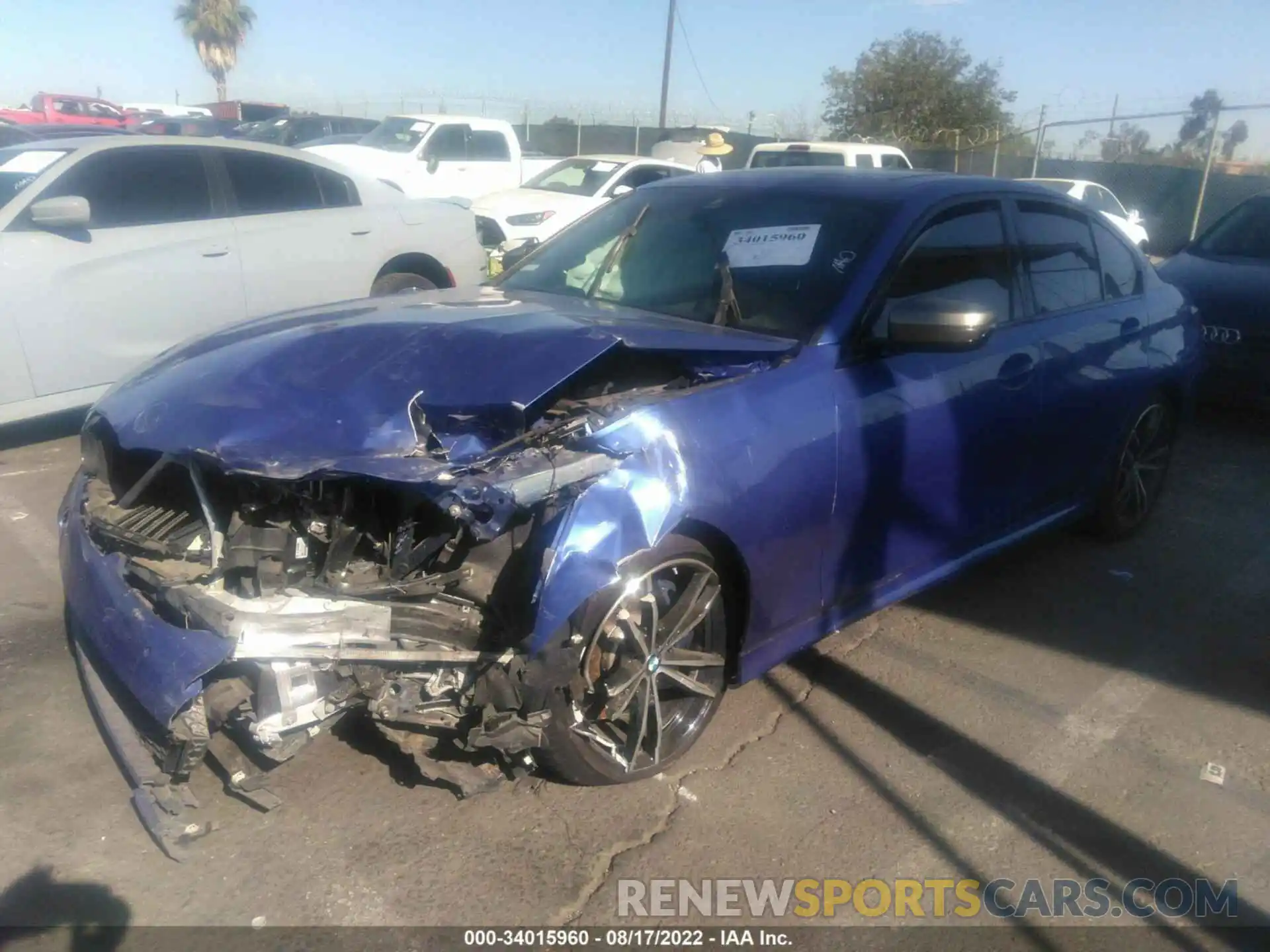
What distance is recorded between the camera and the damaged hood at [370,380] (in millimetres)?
2680

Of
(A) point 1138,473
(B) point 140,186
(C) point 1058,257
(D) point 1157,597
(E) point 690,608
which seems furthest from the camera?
(B) point 140,186

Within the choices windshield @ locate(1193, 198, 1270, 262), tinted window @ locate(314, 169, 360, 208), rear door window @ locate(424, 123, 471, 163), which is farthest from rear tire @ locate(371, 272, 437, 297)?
rear door window @ locate(424, 123, 471, 163)

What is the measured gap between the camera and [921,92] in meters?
30.7

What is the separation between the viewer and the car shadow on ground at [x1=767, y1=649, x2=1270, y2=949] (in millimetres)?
2648

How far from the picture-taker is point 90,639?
9.38 feet

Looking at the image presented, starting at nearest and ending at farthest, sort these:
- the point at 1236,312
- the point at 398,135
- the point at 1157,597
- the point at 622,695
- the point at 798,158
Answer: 1. the point at 622,695
2. the point at 1157,597
3. the point at 1236,312
4. the point at 798,158
5. the point at 398,135

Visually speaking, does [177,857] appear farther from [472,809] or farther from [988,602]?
Result: [988,602]

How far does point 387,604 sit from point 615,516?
0.62 metres

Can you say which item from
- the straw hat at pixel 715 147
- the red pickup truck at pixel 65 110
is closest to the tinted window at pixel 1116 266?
the straw hat at pixel 715 147

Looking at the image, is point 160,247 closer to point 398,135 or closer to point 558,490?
point 558,490

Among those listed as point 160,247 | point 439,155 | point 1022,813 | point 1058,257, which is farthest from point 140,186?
point 439,155

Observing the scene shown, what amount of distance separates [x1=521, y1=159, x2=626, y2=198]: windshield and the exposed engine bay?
33.5 feet

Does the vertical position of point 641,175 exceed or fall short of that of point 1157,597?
it exceeds it

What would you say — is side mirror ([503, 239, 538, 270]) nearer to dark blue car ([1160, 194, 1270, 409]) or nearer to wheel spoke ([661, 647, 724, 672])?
wheel spoke ([661, 647, 724, 672])
